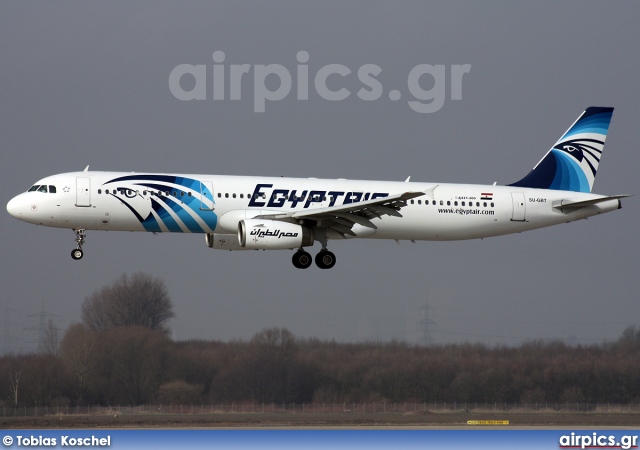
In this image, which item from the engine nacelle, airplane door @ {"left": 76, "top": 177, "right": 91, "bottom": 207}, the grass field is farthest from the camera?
the grass field

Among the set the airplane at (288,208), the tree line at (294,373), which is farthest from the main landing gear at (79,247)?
the tree line at (294,373)

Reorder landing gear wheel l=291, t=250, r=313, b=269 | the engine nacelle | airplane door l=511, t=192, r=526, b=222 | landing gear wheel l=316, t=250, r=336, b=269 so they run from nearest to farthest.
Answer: the engine nacelle, landing gear wheel l=316, t=250, r=336, b=269, landing gear wheel l=291, t=250, r=313, b=269, airplane door l=511, t=192, r=526, b=222

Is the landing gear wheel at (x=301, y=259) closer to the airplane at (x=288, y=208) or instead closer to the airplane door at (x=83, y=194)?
the airplane at (x=288, y=208)

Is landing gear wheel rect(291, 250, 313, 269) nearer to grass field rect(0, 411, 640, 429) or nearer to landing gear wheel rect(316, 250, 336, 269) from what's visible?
landing gear wheel rect(316, 250, 336, 269)

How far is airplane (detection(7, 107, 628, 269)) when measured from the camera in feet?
177

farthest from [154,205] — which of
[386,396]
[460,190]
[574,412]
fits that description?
[574,412]

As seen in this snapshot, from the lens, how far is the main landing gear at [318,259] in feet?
188

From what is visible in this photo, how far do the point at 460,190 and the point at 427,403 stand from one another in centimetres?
1339

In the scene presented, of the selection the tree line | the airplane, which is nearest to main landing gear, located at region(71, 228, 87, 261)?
the airplane

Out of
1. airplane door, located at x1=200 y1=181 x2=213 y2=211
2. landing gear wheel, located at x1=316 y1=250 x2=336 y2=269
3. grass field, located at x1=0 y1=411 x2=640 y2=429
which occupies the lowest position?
grass field, located at x1=0 y1=411 x2=640 y2=429

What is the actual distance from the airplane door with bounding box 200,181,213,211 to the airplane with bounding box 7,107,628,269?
0.04 meters

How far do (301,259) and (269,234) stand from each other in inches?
145

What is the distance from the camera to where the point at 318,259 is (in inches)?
2259

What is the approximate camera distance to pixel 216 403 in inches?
2603
